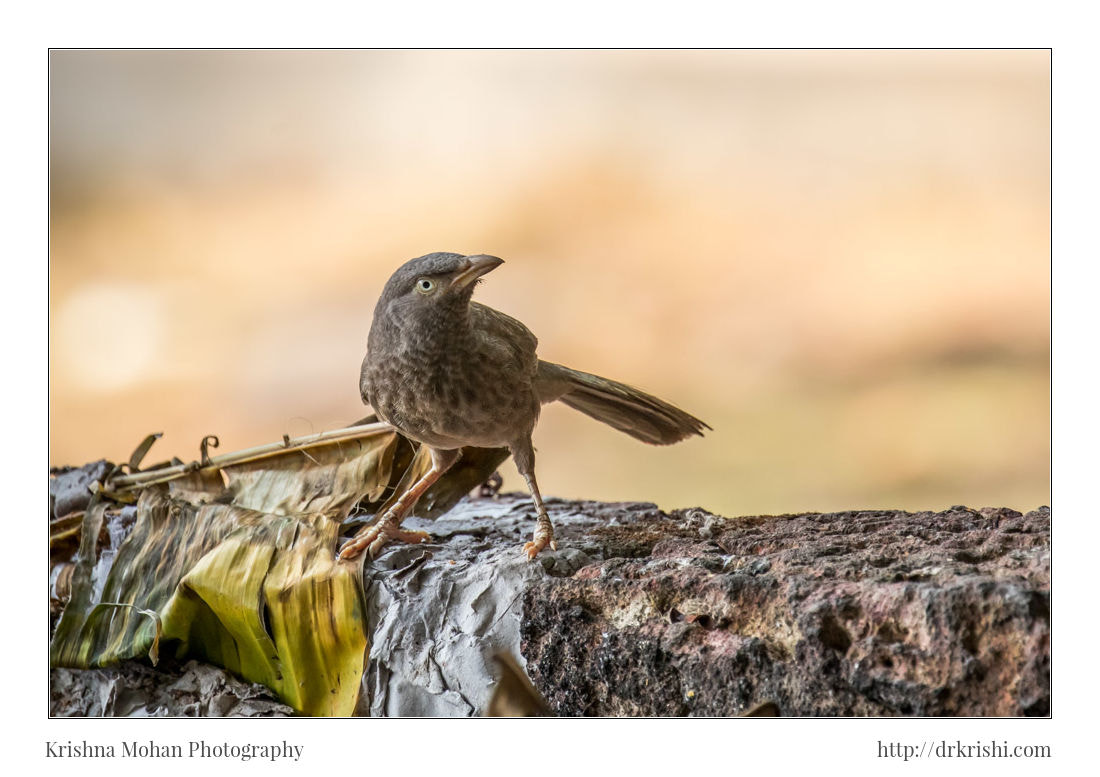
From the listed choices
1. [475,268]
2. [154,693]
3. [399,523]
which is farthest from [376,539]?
[475,268]

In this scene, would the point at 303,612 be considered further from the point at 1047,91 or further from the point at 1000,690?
the point at 1047,91

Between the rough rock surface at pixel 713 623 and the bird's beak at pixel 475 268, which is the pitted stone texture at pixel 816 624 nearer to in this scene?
the rough rock surface at pixel 713 623

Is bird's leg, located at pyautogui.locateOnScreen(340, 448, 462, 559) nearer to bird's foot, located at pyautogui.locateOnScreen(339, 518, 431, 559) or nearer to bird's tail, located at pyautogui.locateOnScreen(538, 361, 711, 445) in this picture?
bird's foot, located at pyautogui.locateOnScreen(339, 518, 431, 559)

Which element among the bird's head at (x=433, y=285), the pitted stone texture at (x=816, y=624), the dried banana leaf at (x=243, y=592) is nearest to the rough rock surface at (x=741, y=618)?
the pitted stone texture at (x=816, y=624)

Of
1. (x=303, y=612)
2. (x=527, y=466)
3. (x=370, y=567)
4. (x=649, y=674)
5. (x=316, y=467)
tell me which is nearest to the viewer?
(x=649, y=674)

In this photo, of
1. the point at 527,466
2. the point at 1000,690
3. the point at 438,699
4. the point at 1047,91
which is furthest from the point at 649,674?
the point at 1047,91

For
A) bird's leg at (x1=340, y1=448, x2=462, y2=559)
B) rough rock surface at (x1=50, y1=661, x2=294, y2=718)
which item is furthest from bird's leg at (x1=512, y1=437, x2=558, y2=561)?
rough rock surface at (x1=50, y1=661, x2=294, y2=718)
